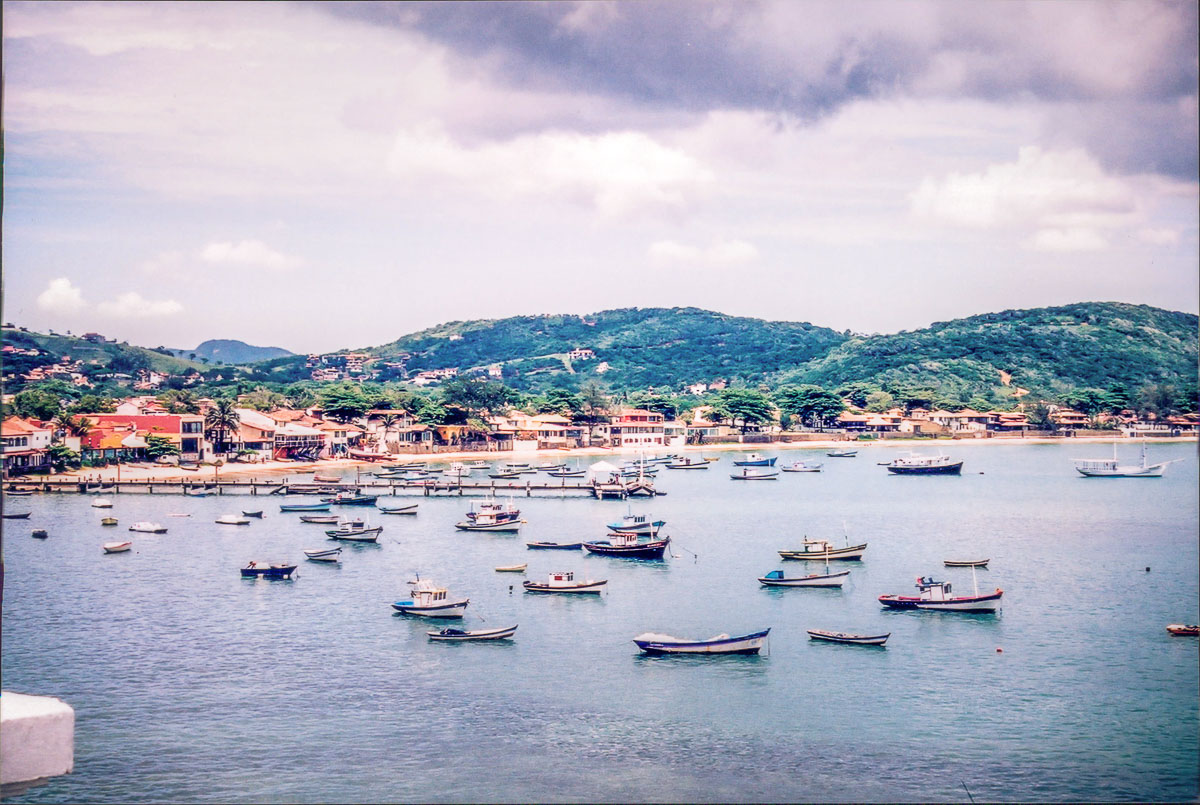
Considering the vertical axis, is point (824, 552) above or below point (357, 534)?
below

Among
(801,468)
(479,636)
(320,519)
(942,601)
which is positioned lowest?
(479,636)

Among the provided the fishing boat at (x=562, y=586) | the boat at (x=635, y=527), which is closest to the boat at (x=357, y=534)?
the boat at (x=635, y=527)

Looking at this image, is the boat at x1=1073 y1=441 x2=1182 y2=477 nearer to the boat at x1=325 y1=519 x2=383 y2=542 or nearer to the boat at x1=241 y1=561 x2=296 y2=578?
the boat at x1=325 y1=519 x2=383 y2=542

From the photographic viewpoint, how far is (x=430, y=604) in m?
37.6

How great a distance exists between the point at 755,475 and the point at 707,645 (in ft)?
206

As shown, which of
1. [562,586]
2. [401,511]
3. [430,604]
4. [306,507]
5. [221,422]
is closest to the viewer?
[430,604]

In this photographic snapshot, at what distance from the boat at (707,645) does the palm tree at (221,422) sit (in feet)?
233

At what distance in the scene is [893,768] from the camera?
→ 2358 centimetres

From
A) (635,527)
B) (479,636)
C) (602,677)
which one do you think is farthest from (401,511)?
(602,677)

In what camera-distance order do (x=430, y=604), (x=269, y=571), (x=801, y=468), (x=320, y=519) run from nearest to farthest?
(x=430, y=604)
(x=269, y=571)
(x=320, y=519)
(x=801, y=468)

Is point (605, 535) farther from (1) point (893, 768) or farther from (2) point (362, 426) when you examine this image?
(2) point (362, 426)

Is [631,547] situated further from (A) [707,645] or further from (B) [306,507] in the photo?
(B) [306,507]

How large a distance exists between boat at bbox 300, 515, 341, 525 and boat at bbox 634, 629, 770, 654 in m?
34.9

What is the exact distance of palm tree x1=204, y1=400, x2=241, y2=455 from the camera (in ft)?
308
